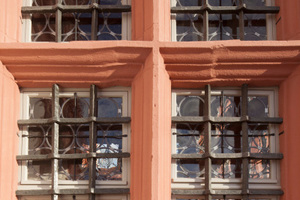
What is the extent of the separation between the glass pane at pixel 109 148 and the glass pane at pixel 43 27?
68 centimetres

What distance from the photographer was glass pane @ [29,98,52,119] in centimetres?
447

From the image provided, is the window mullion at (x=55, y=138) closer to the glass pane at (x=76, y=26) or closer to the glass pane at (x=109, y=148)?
the glass pane at (x=109, y=148)

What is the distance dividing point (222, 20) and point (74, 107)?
108 centimetres

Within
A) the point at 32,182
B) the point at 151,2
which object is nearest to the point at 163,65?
the point at 151,2

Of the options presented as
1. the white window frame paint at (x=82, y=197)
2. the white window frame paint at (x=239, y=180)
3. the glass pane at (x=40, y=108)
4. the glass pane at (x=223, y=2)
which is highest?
the glass pane at (x=223, y=2)

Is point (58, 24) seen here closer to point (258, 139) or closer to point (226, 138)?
point (226, 138)

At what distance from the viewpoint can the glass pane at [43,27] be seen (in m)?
4.59

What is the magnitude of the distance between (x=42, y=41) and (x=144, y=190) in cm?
119

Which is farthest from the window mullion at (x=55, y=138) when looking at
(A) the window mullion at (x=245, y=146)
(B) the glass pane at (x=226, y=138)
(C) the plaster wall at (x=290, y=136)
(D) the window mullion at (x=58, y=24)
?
(C) the plaster wall at (x=290, y=136)

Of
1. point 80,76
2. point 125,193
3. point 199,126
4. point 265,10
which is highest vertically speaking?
point 265,10

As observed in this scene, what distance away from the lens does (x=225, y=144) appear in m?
4.40

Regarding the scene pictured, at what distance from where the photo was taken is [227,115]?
445 centimetres

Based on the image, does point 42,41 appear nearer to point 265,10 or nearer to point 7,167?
point 7,167

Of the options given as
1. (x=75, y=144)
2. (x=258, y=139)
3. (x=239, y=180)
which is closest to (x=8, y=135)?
(x=75, y=144)
